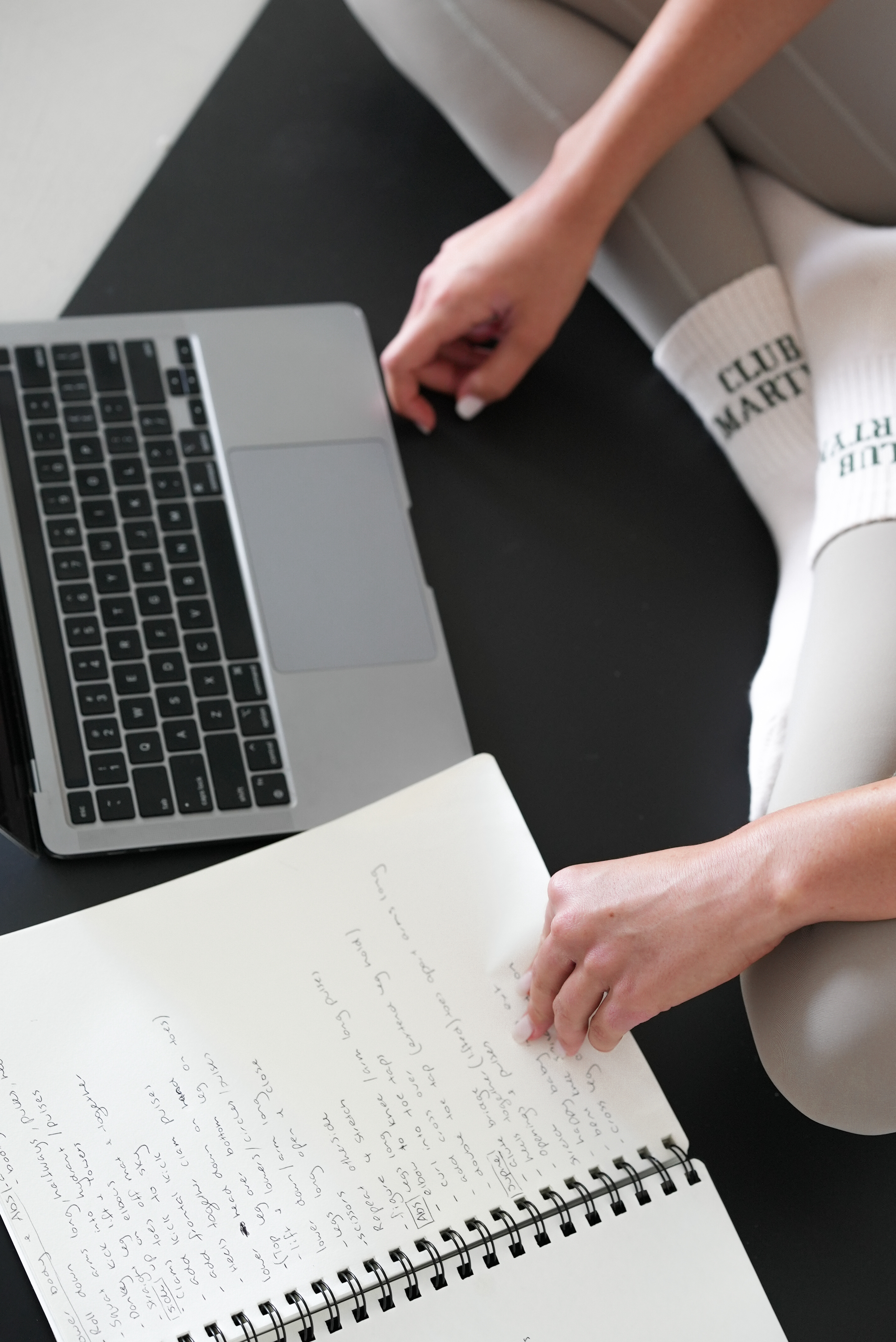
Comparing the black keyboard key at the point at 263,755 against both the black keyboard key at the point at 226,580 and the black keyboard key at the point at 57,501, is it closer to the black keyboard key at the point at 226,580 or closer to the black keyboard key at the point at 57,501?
the black keyboard key at the point at 226,580

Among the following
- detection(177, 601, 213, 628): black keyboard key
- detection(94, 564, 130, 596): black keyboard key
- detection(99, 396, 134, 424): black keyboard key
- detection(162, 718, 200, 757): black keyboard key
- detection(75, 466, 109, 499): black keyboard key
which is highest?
detection(99, 396, 134, 424): black keyboard key

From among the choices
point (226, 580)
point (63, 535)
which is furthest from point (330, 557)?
point (63, 535)

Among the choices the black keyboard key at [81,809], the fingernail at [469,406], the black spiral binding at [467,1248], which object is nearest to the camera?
the black spiral binding at [467,1248]

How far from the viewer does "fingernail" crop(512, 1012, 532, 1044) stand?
70 cm

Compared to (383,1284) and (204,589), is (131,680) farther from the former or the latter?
(383,1284)

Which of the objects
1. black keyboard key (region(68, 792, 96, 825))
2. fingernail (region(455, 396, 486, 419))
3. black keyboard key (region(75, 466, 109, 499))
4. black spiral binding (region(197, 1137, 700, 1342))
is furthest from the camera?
fingernail (region(455, 396, 486, 419))

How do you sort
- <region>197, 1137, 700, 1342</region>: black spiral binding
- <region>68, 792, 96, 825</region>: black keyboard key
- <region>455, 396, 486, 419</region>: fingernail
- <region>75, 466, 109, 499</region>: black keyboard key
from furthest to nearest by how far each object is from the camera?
<region>455, 396, 486, 419</region>: fingernail, <region>75, 466, 109, 499</region>: black keyboard key, <region>68, 792, 96, 825</region>: black keyboard key, <region>197, 1137, 700, 1342</region>: black spiral binding

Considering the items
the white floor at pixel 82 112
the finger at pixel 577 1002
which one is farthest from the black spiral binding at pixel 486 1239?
the white floor at pixel 82 112

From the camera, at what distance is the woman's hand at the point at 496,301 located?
91cm

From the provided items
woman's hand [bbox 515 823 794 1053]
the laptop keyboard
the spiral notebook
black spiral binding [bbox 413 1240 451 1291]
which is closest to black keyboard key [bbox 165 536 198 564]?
the laptop keyboard

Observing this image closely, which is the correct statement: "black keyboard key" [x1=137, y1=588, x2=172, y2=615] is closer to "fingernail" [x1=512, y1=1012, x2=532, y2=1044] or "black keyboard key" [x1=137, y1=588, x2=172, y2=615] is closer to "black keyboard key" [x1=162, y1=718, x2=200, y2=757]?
"black keyboard key" [x1=162, y1=718, x2=200, y2=757]

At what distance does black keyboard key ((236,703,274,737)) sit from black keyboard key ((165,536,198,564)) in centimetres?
11

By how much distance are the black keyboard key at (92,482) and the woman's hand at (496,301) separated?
224 mm

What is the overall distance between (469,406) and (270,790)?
350 millimetres
